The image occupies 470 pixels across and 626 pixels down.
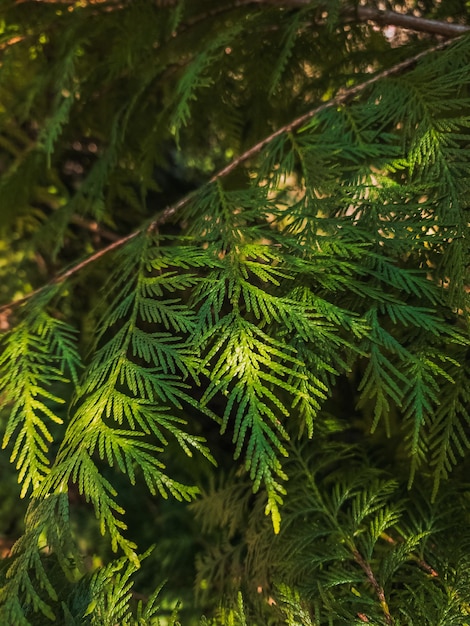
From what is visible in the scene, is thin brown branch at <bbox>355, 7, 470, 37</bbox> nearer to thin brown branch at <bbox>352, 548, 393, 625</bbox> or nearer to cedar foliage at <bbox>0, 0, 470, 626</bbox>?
cedar foliage at <bbox>0, 0, 470, 626</bbox>

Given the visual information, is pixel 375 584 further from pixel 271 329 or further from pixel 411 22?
pixel 411 22

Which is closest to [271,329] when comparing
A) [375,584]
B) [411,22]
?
[375,584]

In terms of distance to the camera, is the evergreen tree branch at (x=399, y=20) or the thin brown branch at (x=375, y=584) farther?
the evergreen tree branch at (x=399, y=20)

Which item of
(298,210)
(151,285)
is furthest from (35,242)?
(298,210)

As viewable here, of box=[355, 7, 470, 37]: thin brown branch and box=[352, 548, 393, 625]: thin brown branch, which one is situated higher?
box=[355, 7, 470, 37]: thin brown branch

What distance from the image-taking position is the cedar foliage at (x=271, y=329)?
0.73 meters

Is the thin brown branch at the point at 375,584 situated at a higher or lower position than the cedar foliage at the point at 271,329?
lower

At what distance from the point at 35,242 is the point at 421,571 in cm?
145

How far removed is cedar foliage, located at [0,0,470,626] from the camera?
73cm

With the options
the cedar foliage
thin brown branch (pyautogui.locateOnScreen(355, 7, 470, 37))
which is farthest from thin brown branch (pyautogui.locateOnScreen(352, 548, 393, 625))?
thin brown branch (pyautogui.locateOnScreen(355, 7, 470, 37))

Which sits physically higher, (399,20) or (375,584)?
(399,20)

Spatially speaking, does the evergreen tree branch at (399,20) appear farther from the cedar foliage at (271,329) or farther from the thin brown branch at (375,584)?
the thin brown branch at (375,584)

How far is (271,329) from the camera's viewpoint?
820 mm

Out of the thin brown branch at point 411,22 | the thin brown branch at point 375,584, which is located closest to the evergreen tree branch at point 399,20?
the thin brown branch at point 411,22
